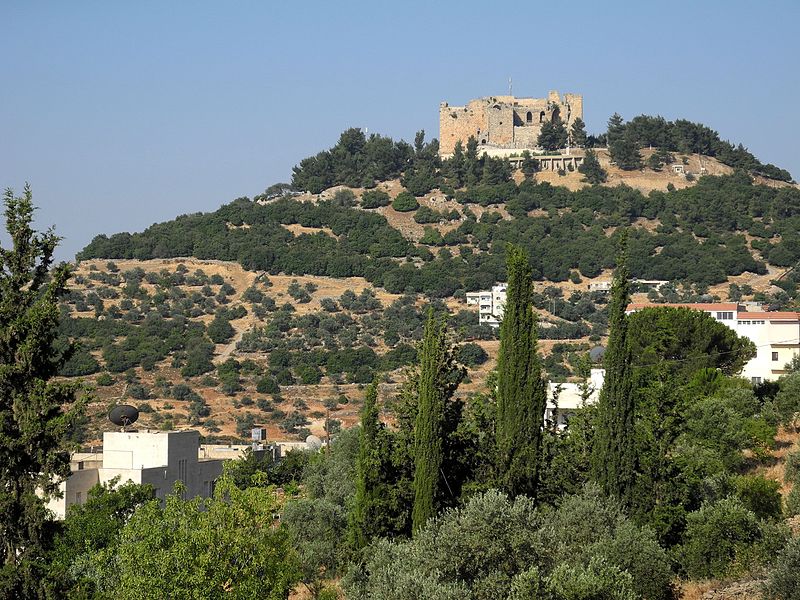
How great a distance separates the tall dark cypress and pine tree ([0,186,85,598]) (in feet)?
20.5

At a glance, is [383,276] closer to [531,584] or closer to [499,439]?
[499,439]

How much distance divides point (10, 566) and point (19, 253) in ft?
13.6

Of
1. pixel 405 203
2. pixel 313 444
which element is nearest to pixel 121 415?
pixel 313 444

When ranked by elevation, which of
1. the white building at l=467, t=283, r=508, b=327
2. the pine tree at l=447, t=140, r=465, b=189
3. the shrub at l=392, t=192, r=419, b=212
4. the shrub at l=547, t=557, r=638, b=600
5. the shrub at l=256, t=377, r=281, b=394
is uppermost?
the pine tree at l=447, t=140, r=465, b=189

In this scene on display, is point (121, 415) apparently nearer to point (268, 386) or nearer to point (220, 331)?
point (268, 386)

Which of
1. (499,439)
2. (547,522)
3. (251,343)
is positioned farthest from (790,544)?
(251,343)

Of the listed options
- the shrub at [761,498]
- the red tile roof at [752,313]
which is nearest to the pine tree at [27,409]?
the shrub at [761,498]

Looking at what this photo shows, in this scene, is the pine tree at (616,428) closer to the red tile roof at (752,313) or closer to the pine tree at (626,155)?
the red tile roof at (752,313)

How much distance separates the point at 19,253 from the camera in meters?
Answer: 17.9

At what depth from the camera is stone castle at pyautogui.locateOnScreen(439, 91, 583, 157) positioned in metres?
116

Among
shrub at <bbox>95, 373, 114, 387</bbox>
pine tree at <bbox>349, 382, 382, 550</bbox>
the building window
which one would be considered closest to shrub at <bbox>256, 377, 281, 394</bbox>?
shrub at <bbox>95, 373, 114, 387</bbox>

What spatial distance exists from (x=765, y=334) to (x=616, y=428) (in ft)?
95.0

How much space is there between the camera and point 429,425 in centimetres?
2205

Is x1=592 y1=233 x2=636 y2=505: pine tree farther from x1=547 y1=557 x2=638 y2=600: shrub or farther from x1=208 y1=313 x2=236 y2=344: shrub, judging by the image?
x1=208 y1=313 x2=236 y2=344: shrub
